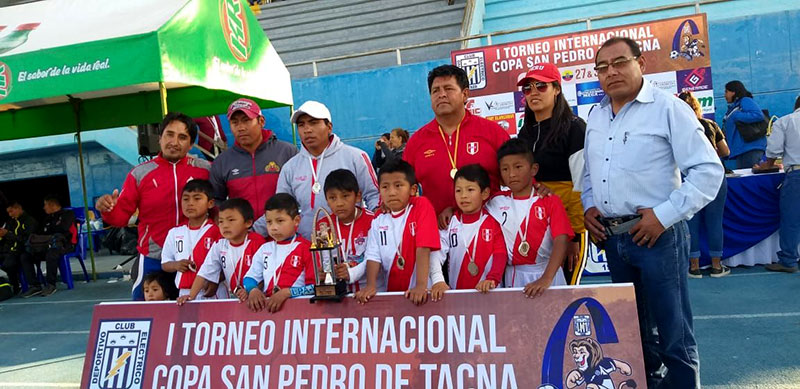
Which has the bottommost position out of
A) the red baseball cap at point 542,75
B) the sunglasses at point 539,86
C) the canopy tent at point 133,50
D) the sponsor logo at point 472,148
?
the sponsor logo at point 472,148

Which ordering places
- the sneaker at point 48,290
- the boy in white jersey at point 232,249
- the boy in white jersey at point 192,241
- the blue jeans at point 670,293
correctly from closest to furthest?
the blue jeans at point 670,293
the boy in white jersey at point 232,249
the boy in white jersey at point 192,241
the sneaker at point 48,290

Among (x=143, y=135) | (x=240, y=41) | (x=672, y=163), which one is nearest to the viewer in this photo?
(x=672, y=163)

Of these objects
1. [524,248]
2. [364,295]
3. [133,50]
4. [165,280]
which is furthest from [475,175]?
[133,50]

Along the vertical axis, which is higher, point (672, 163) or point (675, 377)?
point (672, 163)

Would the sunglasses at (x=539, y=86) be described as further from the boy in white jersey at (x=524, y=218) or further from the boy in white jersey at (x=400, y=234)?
the boy in white jersey at (x=400, y=234)

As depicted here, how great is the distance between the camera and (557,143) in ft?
10.5

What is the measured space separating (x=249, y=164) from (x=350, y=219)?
2.98 ft

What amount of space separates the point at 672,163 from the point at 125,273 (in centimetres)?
913

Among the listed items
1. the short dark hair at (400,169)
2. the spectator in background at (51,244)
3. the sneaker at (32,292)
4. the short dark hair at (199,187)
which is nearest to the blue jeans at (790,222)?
the short dark hair at (400,169)

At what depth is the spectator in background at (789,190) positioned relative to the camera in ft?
19.5

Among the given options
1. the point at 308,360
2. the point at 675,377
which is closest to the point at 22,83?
the point at 308,360

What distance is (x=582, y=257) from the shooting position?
3.23 metres

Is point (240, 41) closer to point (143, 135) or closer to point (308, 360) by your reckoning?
point (143, 135)

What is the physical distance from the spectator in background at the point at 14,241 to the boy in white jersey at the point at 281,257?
7.48 m
